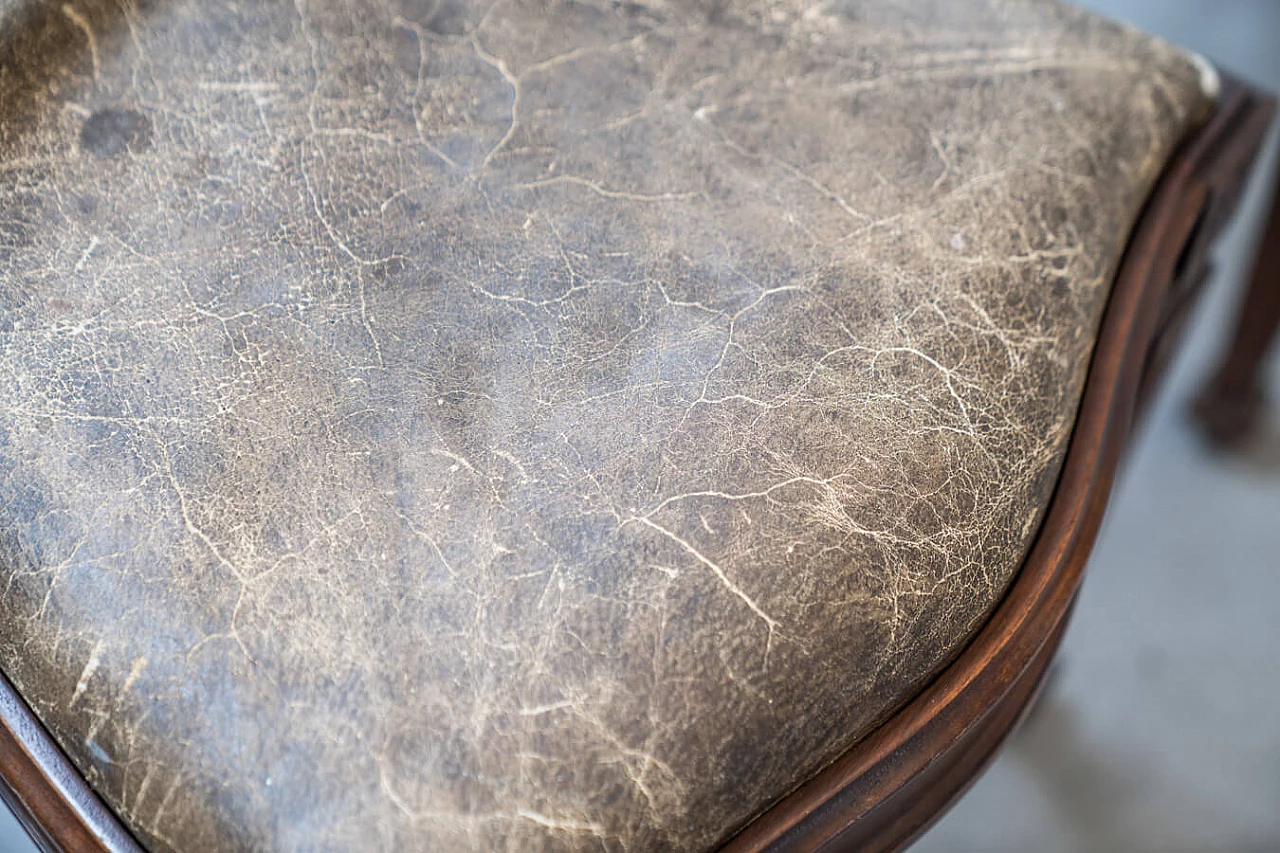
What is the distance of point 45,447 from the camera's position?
0.48 m

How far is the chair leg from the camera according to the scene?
97 centimetres

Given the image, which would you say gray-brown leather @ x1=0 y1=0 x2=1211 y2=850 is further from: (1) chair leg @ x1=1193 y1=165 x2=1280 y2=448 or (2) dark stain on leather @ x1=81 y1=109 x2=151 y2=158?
→ (1) chair leg @ x1=1193 y1=165 x2=1280 y2=448

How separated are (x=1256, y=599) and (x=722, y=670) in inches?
36.1

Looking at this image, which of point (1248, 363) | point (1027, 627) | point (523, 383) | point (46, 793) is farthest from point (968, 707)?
point (1248, 363)

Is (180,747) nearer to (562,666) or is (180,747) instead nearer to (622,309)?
(562,666)

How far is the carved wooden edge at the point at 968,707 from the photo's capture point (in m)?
0.45

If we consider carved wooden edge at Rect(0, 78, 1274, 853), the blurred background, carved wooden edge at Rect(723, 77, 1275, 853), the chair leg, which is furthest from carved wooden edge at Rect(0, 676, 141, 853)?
the chair leg

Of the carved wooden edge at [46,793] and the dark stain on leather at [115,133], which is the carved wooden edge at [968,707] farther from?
the dark stain on leather at [115,133]

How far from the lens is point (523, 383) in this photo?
1.65 ft

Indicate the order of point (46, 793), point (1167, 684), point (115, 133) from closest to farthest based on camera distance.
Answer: point (46, 793)
point (115, 133)
point (1167, 684)

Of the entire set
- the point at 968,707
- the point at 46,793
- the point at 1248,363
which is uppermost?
the point at 46,793

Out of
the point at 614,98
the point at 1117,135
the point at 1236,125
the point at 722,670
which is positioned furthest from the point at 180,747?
the point at 1236,125

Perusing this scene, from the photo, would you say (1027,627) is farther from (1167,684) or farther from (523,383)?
(1167,684)

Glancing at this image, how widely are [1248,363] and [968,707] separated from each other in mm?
837
